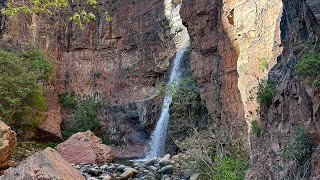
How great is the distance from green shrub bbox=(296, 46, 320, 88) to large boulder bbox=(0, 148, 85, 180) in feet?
16.2

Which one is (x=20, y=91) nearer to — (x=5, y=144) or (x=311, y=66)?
(x=5, y=144)

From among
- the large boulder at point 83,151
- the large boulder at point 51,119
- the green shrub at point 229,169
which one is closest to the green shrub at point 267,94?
the green shrub at point 229,169

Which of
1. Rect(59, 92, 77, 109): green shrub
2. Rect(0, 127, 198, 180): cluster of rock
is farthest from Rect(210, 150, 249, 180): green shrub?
Rect(59, 92, 77, 109): green shrub

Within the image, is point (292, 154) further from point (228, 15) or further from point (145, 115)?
point (145, 115)

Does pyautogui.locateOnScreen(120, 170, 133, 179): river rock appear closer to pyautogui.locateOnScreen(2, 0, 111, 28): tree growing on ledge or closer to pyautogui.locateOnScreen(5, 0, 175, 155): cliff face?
pyautogui.locateOnScreen(2, 0, 111, 28): tree growing on ledge

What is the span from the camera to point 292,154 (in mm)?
5406

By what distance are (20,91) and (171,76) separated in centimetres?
992

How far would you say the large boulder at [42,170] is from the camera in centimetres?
665

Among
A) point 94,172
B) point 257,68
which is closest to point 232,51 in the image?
point 257,68

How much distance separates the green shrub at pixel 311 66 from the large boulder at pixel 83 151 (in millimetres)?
11744

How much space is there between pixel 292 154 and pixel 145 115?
1771 cm

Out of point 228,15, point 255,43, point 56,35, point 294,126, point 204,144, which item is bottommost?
point 204,144

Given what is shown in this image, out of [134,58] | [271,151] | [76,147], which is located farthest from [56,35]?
[271,151]

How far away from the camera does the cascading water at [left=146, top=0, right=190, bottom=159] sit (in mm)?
21094
